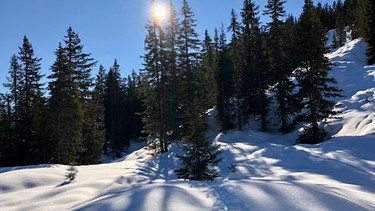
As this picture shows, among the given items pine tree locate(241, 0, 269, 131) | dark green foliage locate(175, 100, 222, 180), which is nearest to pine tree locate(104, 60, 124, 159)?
pine tree locate(241, 0, 269, 131)

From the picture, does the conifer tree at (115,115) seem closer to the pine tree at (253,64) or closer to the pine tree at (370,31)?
the pine tree at (253,64)

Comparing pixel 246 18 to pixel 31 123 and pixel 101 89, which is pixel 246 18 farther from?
pixel 101 89

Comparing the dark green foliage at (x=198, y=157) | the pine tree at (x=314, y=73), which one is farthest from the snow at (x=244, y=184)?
the pine tree at (x=314, y=73)

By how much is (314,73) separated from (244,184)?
58.3 ft

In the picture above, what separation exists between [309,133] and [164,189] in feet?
63.9

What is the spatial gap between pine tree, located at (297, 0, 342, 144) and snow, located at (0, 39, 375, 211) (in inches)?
65.4

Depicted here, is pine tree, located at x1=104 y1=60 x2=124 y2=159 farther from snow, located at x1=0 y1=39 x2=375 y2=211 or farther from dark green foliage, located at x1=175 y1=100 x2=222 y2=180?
dark green foliage, located at x1=175 y1=100 x2=222 y2=180

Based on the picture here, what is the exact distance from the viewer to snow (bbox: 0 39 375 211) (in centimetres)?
523

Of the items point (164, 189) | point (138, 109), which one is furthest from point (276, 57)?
point (138, 109)

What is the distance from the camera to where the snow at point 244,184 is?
206 inches

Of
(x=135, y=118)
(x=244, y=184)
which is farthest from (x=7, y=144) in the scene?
(x=135, y=118)

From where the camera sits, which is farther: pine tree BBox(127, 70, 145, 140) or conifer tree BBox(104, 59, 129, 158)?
pine tree BBox(127, 70, 145, 140)

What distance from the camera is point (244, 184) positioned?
21.3 ft

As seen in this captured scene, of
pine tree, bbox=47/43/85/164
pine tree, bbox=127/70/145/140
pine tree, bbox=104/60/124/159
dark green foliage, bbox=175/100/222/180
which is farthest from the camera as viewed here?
pine tree, bbox=127/70/145/140
